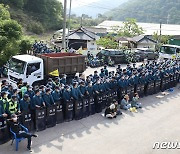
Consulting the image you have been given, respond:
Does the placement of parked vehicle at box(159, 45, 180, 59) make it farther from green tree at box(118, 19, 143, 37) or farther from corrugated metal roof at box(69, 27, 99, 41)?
green tree at box(118, 19, 143, 37)

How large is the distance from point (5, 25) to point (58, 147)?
13526 mm

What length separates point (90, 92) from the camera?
486 inches

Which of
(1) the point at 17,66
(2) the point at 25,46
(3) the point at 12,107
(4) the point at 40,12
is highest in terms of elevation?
(4) the point at 40,12

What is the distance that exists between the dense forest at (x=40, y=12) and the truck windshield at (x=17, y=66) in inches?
1503

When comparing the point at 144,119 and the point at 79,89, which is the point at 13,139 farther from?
the point at 144,119

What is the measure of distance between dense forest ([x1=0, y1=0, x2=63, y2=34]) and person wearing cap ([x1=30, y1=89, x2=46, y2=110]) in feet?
140

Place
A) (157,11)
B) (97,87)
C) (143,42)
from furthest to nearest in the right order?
(157,11)
(143,42)
(97,87)

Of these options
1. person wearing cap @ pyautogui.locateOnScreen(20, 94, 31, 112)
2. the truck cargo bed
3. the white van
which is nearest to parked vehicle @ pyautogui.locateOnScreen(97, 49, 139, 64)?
the white van

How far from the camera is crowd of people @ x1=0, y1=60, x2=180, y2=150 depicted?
9773 millimetres

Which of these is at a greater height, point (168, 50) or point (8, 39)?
point (8, 39)

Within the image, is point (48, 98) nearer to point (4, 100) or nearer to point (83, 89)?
point (4, 100)

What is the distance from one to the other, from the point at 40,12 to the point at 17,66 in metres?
46.5

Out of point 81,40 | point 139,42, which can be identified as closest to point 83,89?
point 81,40

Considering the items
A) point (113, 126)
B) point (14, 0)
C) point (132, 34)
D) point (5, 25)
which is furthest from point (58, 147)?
point (14, 0)
